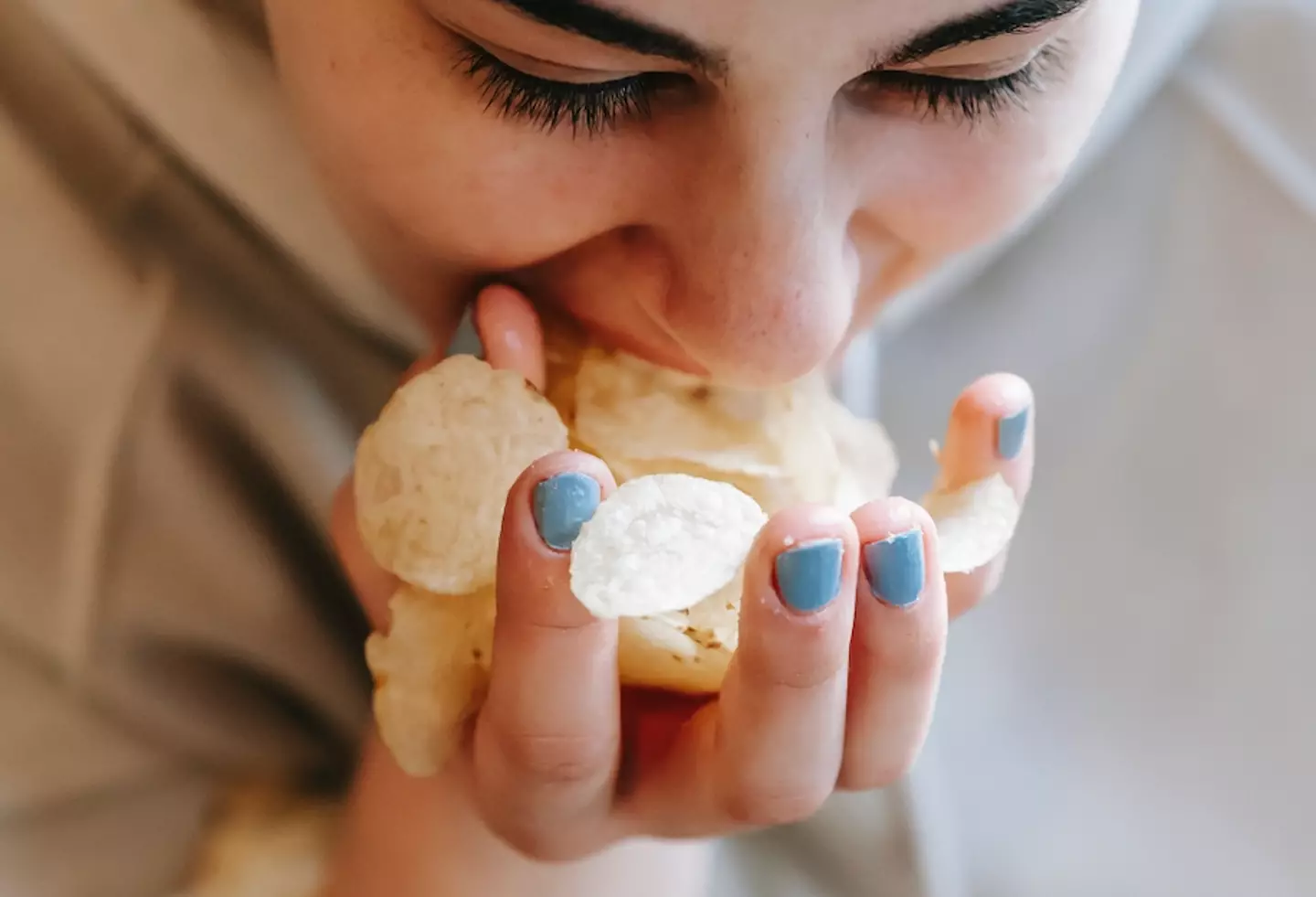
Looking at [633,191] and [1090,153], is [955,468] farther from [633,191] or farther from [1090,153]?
[1090,153]

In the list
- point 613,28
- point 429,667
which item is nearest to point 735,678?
point 429,667

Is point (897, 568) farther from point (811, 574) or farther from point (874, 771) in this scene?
point (874, 771)

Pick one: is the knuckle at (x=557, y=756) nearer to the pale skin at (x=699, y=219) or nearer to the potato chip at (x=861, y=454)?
the pale skin at (x=699, y=219)

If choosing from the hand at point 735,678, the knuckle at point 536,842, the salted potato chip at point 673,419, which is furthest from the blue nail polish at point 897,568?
the knuckle at point 536,842

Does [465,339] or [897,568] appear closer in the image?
[897,568]

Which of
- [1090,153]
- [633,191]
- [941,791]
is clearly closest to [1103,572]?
[941,791]

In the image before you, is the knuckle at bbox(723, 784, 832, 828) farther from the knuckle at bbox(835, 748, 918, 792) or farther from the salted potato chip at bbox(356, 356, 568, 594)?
the salted potato chip at bbox(356, 356, 568, 594)
